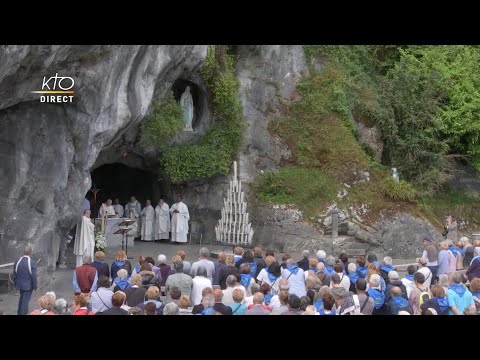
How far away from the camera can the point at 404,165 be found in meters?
24.2

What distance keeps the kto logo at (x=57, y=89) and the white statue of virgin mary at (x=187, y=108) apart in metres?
7.08

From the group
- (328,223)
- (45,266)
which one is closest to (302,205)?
(328,223)

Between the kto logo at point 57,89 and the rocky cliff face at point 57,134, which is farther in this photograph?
the rocky cliff face at point 57,134

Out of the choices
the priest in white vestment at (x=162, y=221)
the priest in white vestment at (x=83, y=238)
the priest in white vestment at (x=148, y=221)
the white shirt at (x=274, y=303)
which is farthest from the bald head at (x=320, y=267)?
the priest in white vestment at (x=148, y=221)

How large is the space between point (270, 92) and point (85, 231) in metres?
8.64

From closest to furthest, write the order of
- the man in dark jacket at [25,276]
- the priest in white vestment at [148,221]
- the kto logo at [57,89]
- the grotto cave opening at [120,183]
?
the man in dark jacket at [25,276] → the kto logo at [57,89] → the priest in white vestment at [148,221] → the grotto cave opening at [120,183]

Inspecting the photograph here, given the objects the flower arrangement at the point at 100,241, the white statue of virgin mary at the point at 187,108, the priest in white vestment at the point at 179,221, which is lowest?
the flower arrangement at the point at 100,241

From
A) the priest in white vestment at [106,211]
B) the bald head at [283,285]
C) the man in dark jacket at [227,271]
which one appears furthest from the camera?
the priest in white vestment at [106,211]

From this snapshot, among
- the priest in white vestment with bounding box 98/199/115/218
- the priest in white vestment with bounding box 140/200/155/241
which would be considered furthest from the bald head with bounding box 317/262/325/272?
the priest in white vestment with bounding box 140/200/155/241

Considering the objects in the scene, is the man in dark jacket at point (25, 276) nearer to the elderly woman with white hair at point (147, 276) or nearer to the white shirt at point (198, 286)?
the elderly woman with white hair at point (147, 276)

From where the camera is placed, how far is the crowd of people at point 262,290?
877 centimetres

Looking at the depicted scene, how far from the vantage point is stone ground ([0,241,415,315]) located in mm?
14125

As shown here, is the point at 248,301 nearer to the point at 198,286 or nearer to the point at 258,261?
the point at 198,286
